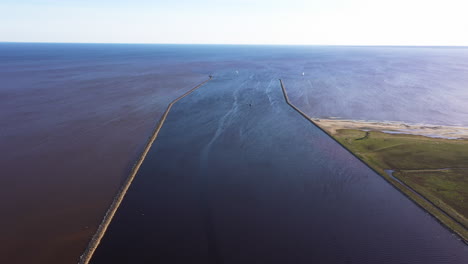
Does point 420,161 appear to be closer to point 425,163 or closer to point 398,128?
point 425,163

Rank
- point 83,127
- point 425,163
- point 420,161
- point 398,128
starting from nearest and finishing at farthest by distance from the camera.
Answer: point 425,163 < point 420,161 < point 83,127 < point 398,128

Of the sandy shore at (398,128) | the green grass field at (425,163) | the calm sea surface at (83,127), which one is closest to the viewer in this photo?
the calm sea surface at (83,127)

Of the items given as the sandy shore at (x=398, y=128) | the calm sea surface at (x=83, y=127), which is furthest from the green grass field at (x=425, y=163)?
the calm sea surface at (x=83, y=127)

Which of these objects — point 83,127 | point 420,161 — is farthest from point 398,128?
point 83,127

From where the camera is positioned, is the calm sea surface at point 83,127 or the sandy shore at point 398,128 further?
the sandy shore at point 398,128

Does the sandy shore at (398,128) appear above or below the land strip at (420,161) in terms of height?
above

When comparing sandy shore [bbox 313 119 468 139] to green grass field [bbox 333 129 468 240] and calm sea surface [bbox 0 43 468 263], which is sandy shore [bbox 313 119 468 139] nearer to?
green grass field [bbox 333 129 468 240]

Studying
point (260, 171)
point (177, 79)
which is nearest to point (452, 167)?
point (260, 171)

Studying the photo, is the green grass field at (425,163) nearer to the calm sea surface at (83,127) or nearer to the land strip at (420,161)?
the land strip at (420,161)
